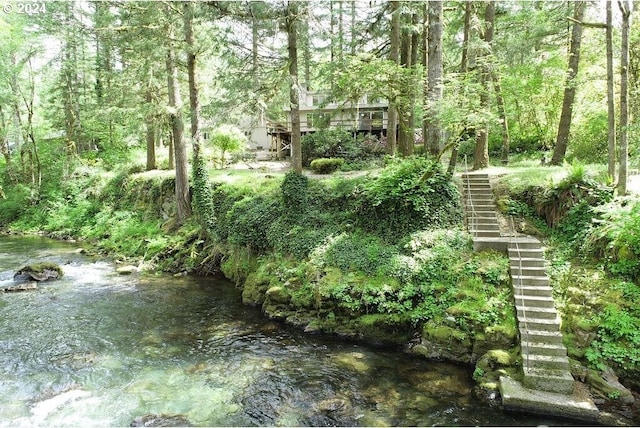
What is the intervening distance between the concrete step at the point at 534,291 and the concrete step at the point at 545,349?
1.24 m

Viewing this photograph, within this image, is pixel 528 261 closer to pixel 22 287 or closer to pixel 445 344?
pixel 445 344

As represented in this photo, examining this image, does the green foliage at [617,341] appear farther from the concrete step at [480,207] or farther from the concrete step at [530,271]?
the concrete step at [480,207]

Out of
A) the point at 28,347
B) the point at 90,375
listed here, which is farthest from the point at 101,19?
the point at 90,375

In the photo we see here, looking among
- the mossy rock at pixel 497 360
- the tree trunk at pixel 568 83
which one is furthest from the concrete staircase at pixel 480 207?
the tree trunk at pixel 568 83

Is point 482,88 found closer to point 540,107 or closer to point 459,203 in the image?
point 459,203

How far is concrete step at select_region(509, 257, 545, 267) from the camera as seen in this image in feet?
29.7

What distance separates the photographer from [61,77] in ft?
90.5

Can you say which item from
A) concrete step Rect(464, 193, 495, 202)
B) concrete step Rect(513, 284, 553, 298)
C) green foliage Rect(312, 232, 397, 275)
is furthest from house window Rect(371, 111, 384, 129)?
concrete step Rect(513, 284, 553, 298)

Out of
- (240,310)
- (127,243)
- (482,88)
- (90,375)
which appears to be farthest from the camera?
(127,243)

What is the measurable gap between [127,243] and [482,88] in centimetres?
1624

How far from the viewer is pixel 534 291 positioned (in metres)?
8.41

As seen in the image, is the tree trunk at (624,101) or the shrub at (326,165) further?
the shrub at (326,165)

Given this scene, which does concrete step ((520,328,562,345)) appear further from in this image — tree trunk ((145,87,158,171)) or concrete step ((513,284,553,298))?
tree trunk ((145,87,158,171))

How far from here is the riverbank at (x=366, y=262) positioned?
331 inches
